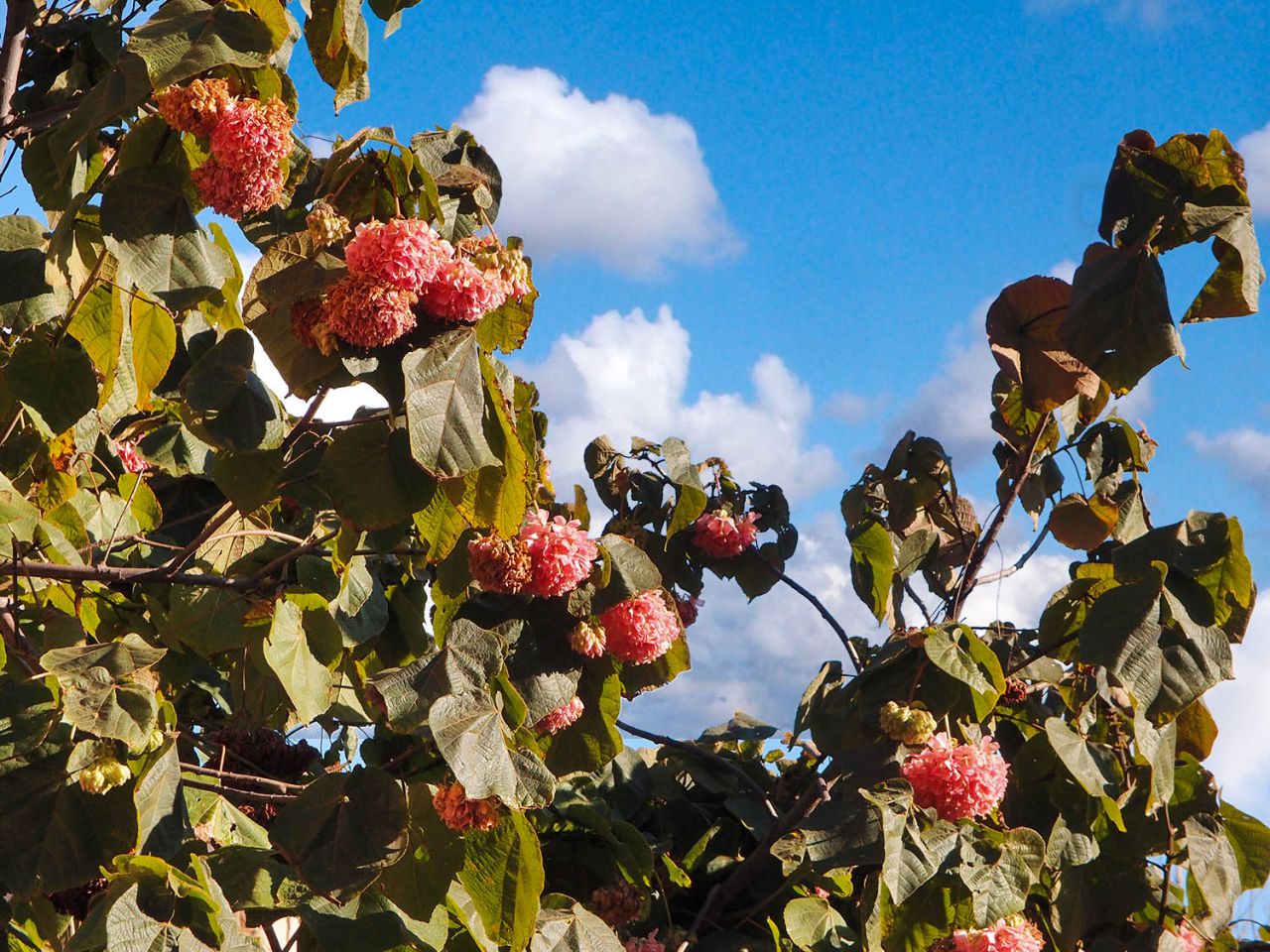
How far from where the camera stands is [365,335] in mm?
1676

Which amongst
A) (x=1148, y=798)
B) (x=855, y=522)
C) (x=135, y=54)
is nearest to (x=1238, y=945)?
(x=1148, y=798)

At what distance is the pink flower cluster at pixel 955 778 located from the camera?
2.67 m

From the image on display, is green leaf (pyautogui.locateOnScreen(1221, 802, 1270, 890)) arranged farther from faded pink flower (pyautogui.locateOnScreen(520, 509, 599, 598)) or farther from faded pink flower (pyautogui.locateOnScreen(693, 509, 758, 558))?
faded pink flower (pyautogui.locateOnScreen(520, 509, 599, 598))

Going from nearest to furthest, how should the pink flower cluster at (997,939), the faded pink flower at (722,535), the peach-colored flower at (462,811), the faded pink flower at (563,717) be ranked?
1. the peach-colored flower at (462,811)
2. the faded pink flower at (563,717)
3. the pink flower cluster at (997,939)
4. the faded pink flower at (722,535)

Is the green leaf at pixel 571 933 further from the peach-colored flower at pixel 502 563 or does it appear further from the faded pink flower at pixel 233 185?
the faded pink flower at pixel 233 185

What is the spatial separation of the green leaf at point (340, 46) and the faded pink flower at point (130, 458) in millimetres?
1409

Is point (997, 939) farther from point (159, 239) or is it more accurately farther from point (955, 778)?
point (159, 239)

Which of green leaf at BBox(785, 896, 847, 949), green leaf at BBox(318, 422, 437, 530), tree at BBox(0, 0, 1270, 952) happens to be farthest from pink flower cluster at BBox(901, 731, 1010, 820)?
green leaf at BBox(318, 422, 437, 530)

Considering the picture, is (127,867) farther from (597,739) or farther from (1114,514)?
(1114,514)

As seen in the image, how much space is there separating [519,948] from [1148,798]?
5.83 feet

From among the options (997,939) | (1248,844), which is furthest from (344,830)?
(1248,844)

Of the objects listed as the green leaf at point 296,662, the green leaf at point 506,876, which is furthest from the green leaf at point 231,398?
the green leaf at point 506,876

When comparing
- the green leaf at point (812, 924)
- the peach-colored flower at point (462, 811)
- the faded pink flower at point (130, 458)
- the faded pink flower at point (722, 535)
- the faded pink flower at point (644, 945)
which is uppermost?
the faded pink flower at point (722, 535)

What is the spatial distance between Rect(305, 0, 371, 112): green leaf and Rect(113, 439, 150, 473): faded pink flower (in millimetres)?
1409
